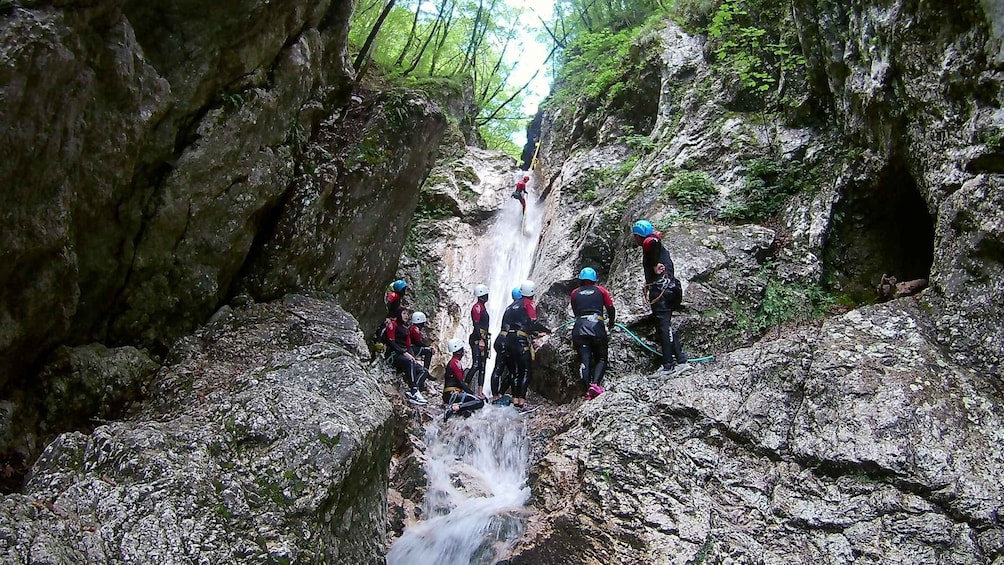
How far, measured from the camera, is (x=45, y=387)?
5223 millimetres

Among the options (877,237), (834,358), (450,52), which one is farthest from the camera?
(450,52)

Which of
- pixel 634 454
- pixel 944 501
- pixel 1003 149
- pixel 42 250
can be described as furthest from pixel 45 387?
pixel 1003 149

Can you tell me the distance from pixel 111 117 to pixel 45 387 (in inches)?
91.2

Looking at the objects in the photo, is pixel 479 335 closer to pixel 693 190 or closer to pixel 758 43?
pixel 693 190

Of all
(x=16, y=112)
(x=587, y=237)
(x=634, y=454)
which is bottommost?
(x=634, y=454)

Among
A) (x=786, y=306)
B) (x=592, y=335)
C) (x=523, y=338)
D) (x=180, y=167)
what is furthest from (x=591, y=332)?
(x=180, y=167)

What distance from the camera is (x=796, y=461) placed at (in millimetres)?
6176

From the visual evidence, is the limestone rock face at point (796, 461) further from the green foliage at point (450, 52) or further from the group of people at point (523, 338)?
the green foliage at point (450, 52)

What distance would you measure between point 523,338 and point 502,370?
1.01m

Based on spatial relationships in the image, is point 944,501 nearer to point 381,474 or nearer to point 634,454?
point 634,454

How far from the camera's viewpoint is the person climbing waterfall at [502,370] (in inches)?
427

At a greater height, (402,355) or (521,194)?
(521,194)

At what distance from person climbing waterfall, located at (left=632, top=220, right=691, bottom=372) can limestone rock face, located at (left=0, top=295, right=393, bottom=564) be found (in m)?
3.79

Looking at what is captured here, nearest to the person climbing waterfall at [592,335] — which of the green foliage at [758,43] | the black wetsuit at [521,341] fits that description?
the black wetsuit at [521,341]
